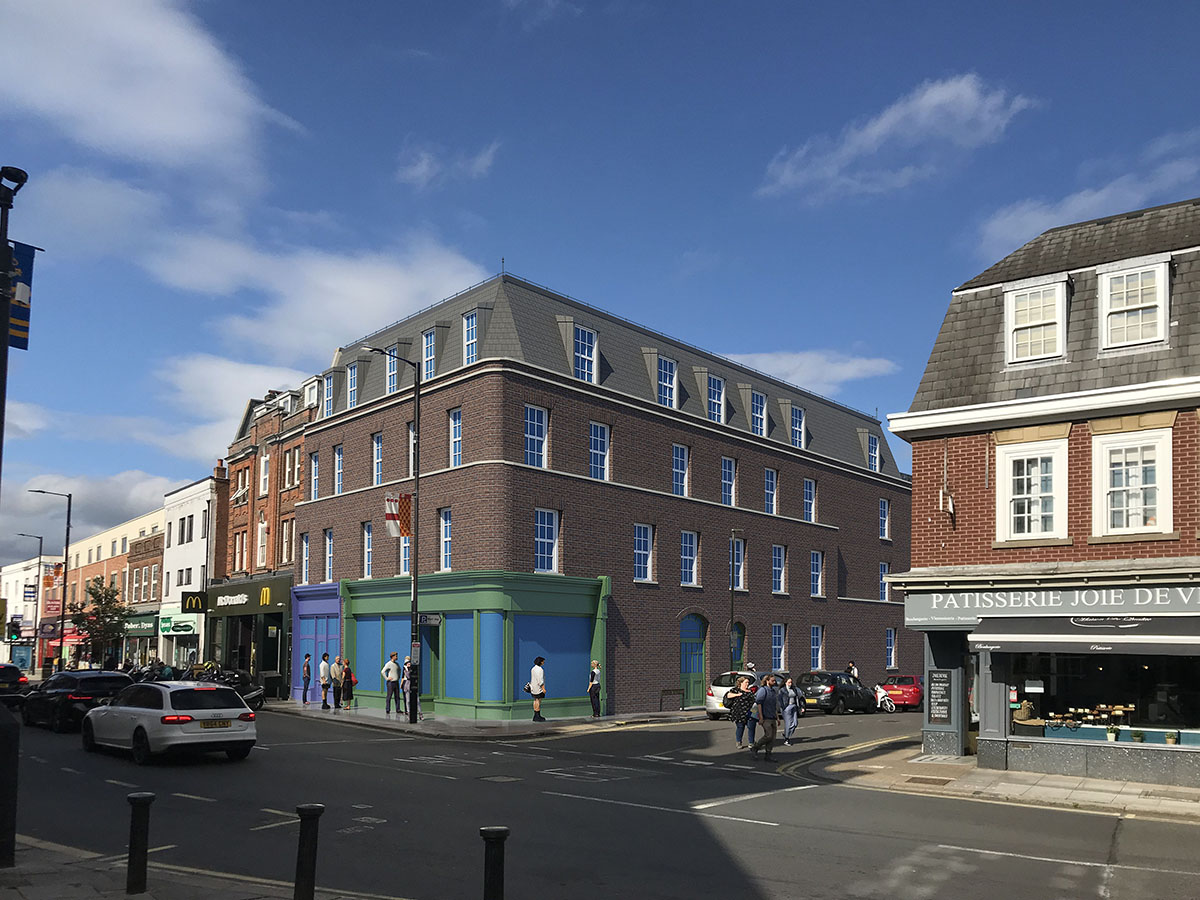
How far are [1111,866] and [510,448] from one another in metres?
23.5

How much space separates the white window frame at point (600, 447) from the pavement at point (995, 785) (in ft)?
50.3

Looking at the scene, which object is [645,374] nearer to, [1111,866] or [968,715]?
[968,715]

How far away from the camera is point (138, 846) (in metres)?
9.70

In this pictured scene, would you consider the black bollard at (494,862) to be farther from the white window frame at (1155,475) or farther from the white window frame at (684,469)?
A: the white window frame at (684,469)

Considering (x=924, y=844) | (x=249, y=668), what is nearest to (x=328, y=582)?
(x=249, y=668)

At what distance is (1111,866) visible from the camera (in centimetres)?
1195

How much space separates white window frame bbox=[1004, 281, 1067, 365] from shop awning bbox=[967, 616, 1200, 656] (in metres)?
5.30

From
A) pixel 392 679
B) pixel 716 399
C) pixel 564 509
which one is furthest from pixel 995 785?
pixel 716 399

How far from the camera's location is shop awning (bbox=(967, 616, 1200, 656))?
1858 centimetres

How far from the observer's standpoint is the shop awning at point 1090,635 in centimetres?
1858

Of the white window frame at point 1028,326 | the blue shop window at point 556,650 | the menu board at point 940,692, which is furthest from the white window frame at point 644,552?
the white window frame at point 1028,326

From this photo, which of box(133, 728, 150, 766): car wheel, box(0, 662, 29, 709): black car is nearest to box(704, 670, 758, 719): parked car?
box(133, 728, 150, 766): car wheel

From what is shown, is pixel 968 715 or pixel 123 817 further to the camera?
pixel 968 715

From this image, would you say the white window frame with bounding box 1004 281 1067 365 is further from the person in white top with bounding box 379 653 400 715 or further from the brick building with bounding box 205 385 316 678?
the brick building with bounding box 205 385 316 678
